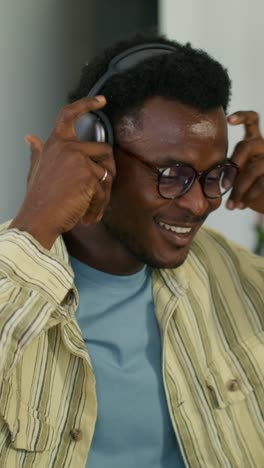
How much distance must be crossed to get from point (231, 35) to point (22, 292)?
103 centimetres

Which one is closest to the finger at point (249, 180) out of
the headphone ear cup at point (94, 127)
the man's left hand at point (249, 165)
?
the man's left hand at point (249, 165)

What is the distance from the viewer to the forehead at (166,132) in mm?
1244

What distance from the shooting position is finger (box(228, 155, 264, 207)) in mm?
1404

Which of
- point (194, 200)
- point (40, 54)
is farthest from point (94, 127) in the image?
point (40, 54)

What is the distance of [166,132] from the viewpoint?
124 cm

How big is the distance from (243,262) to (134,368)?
0.28 metres

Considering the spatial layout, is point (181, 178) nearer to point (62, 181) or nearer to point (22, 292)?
point (62, 181)

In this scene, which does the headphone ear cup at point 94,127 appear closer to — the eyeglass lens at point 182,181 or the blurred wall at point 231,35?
the eyeglass lens at point 182,181

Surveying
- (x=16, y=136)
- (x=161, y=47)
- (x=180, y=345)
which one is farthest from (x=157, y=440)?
(x=16, y=136)

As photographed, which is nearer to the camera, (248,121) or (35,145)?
(35,145)

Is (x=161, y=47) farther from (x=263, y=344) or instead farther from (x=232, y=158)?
(x=263, y=344)

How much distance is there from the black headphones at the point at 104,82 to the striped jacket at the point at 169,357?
0.17m

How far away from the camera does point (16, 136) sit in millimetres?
2094

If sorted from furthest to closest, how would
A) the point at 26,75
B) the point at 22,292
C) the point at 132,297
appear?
the point at 26,75, the point at 132,297, the point at 22,292
